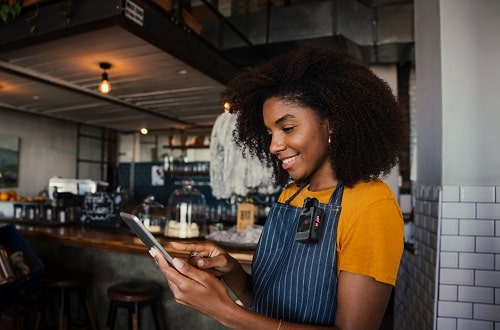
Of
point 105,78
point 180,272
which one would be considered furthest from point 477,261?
point 105,78

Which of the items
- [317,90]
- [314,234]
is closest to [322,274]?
[314,234]

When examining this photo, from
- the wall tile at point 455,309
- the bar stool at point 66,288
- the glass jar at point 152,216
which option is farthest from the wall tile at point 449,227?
the bar stool at point 66,288

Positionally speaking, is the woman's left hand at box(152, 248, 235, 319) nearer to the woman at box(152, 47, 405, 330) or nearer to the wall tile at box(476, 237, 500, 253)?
the woman at box(152, 47, 405, 330)

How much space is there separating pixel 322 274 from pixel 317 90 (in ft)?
1.78

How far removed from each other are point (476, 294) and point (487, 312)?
0.36 ft

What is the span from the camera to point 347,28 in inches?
194

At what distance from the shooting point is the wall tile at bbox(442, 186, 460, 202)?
2229 mm

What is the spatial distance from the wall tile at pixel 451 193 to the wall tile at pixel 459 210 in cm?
3

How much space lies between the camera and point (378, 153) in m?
1.19

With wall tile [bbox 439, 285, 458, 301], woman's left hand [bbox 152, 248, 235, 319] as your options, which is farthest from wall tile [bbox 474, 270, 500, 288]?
woman's left hand [bbox 152, 248, 235, 319]

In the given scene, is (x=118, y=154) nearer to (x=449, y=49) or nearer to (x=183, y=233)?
(x=183, y=233)

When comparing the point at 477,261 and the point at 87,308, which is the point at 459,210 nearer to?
the point at 477,261

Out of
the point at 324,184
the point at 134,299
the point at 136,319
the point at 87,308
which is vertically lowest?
the point at 87,308

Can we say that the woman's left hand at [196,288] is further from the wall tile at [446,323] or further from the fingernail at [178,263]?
the wall tile at [446,323]
